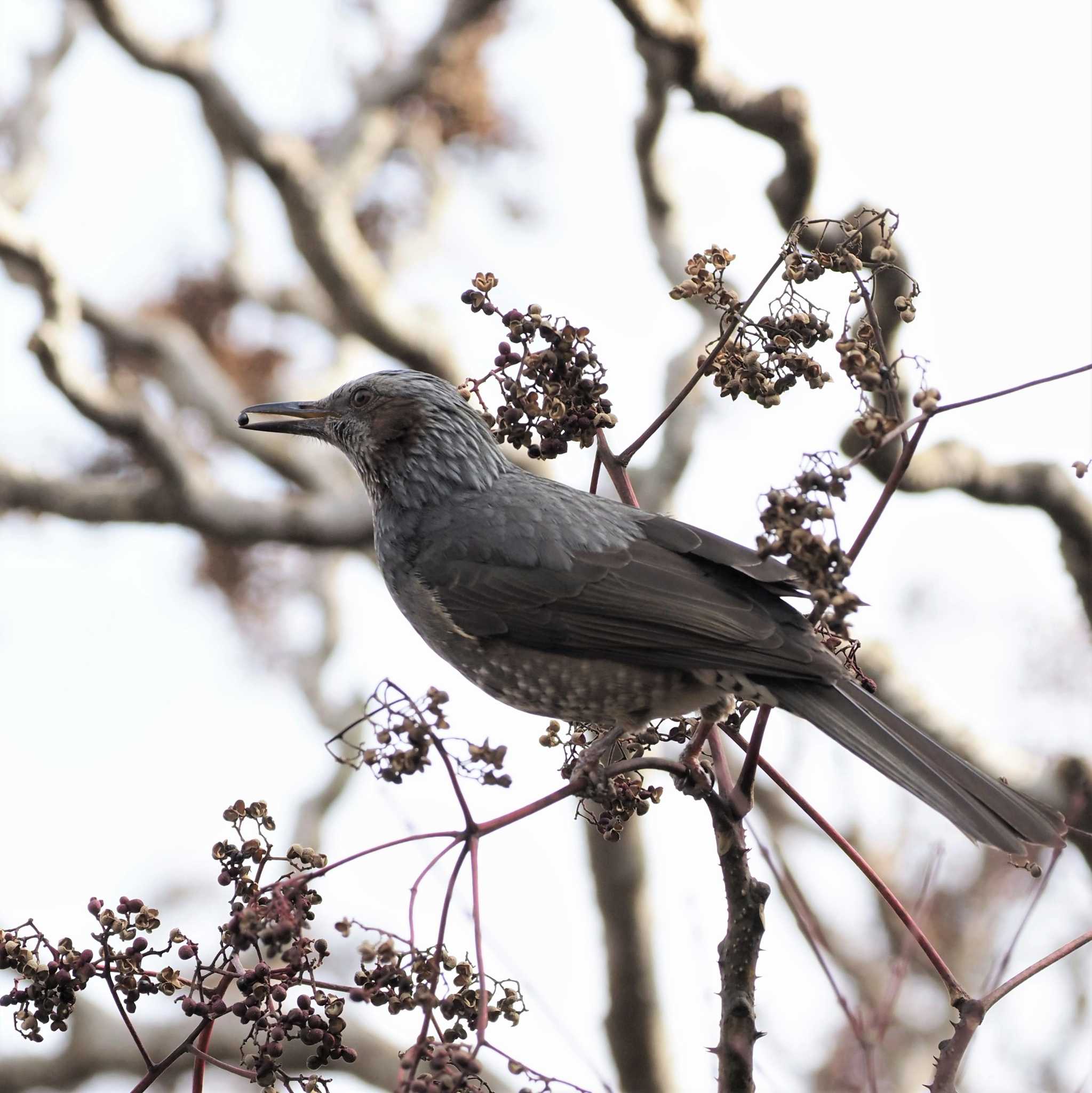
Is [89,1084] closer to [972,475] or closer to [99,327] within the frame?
[99,327]

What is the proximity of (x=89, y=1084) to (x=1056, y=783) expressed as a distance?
19.3 ft

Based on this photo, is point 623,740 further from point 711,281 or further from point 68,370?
point 68,370

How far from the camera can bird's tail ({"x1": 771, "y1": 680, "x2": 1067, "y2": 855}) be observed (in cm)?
282

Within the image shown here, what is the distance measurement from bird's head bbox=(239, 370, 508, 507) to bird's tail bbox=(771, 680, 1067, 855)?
144cm

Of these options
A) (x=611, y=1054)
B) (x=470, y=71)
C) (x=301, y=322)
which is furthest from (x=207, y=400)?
(x=611, y=1054)

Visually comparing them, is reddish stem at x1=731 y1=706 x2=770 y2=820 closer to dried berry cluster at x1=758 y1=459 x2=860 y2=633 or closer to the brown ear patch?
dried berry cluster at x1=758 y1=459 x2=860 y2=633

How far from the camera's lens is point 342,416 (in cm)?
452

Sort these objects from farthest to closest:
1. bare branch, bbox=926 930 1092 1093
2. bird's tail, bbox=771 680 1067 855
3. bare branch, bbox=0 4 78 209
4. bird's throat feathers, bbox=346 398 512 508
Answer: bare branch, bbox=0 4 78 209 < bird's throat feathers, bbox=346 398 512 508 < bird's tail, bbox=771 680 1067 855 < bare branch, bbox=926 930 1092 1093

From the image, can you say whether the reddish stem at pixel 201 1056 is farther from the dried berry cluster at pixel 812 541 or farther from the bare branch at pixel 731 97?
the bare branch at pixel 731 97

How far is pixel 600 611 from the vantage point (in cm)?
359

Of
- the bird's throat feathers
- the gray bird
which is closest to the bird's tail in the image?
the gray bird

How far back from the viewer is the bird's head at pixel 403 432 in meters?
Result: 4.21

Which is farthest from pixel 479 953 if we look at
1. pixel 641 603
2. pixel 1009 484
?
pixel 1009 484

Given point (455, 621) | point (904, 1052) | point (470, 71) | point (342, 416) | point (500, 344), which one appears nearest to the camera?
point (500, 344)
